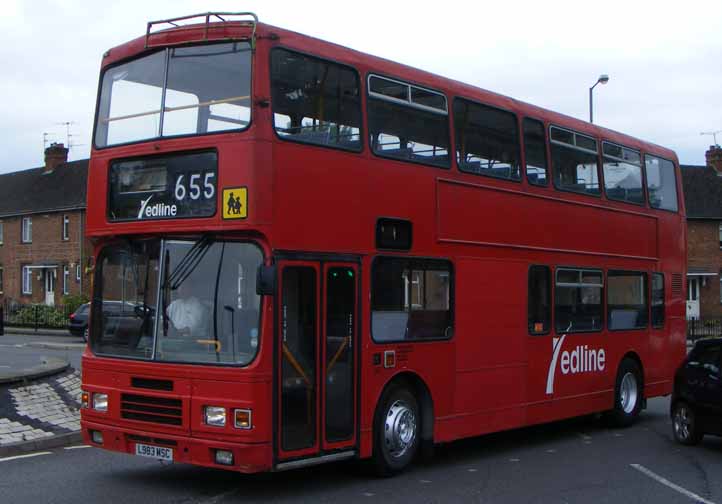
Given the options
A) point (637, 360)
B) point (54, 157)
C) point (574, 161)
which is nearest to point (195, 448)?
point (574, 161)

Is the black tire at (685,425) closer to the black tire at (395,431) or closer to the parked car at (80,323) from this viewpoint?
the black tire at (395,431)

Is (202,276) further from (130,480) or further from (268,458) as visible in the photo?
(130,480)

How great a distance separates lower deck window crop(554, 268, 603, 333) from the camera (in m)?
13.9

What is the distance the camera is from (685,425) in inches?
527

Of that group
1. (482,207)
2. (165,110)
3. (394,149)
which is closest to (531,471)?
(482,207)

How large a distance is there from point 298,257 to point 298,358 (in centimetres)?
99

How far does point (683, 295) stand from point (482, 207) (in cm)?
692

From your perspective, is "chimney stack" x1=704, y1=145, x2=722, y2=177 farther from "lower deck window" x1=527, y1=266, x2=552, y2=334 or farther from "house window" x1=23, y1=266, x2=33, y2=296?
"lower deck window" x1=527, y1=266, x2=552, y2=334

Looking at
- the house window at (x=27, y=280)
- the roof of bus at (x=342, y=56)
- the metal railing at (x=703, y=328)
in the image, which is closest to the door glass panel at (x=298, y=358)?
the roof of bus at (x=342, y=56)

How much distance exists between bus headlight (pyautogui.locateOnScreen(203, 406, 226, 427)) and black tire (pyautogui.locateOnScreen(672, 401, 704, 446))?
722cm

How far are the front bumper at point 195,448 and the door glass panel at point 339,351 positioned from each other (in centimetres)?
104

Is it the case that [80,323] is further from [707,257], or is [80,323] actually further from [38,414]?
[707,257]

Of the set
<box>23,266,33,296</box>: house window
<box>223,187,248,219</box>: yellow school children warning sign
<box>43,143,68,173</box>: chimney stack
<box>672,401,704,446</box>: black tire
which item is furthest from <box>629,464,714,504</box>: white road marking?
<box>43,143,68,173</box>: chimney stack

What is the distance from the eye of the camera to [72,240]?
184ft
